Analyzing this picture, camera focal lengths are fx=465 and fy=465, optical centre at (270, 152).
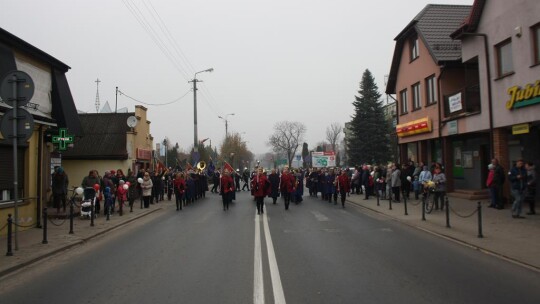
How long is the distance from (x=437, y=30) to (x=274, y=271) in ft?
68.6

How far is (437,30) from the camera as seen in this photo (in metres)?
24.7

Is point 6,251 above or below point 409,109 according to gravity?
below

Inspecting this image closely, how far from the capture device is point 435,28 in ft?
81.9

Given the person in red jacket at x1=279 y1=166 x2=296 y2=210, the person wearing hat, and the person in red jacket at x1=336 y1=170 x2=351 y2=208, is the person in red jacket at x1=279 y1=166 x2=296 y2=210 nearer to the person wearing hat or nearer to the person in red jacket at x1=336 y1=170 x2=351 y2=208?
the person in red jacket at x1=336 y1=170 x2=351 y2=208

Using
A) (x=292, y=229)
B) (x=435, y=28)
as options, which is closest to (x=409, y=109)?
(x=435, y=28)

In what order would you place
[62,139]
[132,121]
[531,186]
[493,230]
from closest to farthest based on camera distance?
[493,230]
[531,186]
[62,139]
[132,121]

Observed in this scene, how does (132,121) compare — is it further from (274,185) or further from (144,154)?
(274,185)

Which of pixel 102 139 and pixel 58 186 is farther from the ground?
pixel 102 139

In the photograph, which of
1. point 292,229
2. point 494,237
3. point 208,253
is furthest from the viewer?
point 292,229

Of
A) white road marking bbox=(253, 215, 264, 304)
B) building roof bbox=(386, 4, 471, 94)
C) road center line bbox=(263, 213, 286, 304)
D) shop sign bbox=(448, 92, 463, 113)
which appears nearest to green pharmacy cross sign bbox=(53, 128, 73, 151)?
road center line bbox=(263, 213, 286, 304)

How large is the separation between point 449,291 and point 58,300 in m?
5.38

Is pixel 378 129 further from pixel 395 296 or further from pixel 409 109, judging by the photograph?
pixel 395 296

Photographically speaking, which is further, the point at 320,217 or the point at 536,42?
the point at 320,217

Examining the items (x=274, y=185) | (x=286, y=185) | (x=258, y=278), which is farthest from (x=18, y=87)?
(x=274, y=185)
